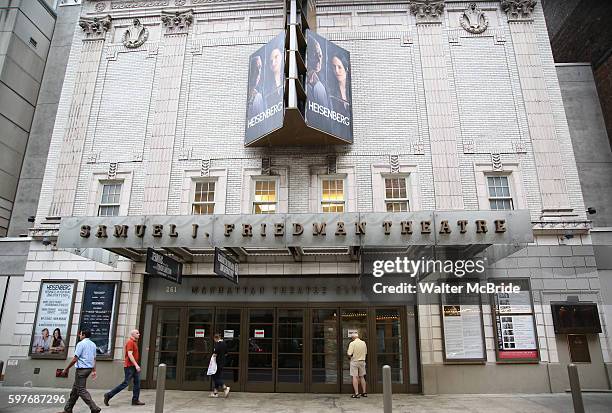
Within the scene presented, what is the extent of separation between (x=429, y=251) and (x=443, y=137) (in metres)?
5.29

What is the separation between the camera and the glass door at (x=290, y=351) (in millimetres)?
13165

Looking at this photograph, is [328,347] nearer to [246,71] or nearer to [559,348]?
[559,348]

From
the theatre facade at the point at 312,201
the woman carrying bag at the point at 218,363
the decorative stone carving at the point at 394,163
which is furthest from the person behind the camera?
the decorative stone carving at the point at 394,163

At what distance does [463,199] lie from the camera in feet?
45.8

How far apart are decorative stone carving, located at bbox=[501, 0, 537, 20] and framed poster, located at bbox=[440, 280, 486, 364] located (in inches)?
429

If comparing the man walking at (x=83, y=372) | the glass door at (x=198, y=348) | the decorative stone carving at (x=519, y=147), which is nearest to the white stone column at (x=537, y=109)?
the decorative stone carving at (x=519, y=147)

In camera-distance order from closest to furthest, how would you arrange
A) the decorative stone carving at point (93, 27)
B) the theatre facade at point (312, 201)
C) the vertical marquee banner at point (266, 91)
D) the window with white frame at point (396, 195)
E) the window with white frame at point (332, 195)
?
the theatre facade at point (312, 201), the vertical marquee banner at point (266, 91), the window with white frame at point (396, 195), the window with white frame at point (332, 195), the decorative stone carving at point (93, 27)

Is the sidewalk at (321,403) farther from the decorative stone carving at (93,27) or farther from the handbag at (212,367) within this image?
the decorative stone carving at (93,27)

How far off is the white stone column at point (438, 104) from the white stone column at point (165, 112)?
9.02 m

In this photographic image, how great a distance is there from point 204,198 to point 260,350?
5.43 meters

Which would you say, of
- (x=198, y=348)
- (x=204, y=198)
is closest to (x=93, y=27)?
(x=204, y=198)

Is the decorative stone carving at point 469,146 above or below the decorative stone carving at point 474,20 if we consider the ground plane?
below

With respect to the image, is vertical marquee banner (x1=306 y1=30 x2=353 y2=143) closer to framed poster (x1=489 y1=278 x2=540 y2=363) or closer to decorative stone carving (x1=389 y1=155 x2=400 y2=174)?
decorative stone carving (x1=389 y1=155 x2=400 y2=174)

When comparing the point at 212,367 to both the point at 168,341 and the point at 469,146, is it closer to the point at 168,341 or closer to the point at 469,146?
the point at 168,341
